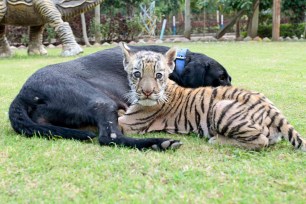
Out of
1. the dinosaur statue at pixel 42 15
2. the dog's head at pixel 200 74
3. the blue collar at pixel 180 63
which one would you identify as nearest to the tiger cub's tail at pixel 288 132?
the dog's head at pixel 200 74

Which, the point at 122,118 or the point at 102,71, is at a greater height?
the point at 102,71

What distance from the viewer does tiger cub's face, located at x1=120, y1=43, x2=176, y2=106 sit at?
427 centimetres

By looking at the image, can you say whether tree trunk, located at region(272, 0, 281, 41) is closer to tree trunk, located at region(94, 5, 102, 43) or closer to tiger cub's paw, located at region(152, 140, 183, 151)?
tree trunk, located at region(94, 5, 102, 43)

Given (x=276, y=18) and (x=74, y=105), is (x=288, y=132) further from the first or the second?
(x=276, y=18)

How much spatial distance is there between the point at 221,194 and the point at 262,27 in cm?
2592

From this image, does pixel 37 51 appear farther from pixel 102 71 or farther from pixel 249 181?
pixel 249 181

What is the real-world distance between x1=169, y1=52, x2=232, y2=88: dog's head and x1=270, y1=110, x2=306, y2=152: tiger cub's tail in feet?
5.05

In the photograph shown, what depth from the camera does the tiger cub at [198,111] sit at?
377 centimetres

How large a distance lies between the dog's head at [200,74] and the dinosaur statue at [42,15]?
31.7ft

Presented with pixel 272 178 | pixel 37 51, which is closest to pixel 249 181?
pixel 272 178

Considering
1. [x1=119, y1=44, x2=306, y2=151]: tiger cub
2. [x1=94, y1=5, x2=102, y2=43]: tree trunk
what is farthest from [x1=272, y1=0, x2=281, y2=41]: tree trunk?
[x1=119, y1=44, x2=306, y2=151]: tiger cub

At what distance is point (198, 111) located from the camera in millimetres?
4297

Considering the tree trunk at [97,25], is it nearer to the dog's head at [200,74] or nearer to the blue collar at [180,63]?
the blue collar at [180,63]

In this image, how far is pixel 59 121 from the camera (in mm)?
4426
